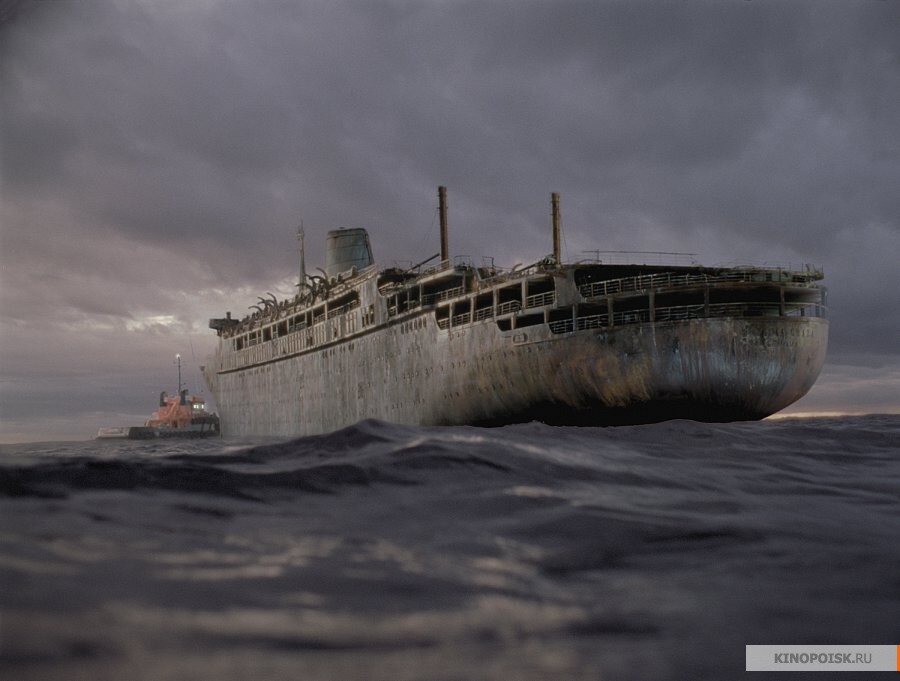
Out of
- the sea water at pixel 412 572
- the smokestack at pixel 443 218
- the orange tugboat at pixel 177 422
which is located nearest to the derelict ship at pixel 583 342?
the smokestack at pixel 443 218

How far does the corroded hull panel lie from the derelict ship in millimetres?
63

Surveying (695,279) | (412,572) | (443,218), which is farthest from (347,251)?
(412,572)

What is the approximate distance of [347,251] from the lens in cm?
5525

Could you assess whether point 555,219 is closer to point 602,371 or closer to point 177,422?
point 602,371

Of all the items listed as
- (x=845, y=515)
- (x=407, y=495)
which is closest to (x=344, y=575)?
(x=407, y=495)

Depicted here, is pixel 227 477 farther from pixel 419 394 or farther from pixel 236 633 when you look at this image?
pixel 419 394

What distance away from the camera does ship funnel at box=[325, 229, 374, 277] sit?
55156 millimetres

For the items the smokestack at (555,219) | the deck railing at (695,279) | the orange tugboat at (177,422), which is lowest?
the orange tugboat at (177,422)

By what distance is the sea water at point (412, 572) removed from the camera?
3.03 m

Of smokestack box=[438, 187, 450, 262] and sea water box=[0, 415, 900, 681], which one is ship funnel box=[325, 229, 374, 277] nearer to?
smokestack box=[438, 187, 450, 262]

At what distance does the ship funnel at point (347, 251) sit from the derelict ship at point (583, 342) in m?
13.1

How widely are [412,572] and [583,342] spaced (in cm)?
2578

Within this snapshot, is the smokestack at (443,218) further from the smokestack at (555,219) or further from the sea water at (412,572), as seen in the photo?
the sea water at (412,572)

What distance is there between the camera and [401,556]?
4465 millimetres
